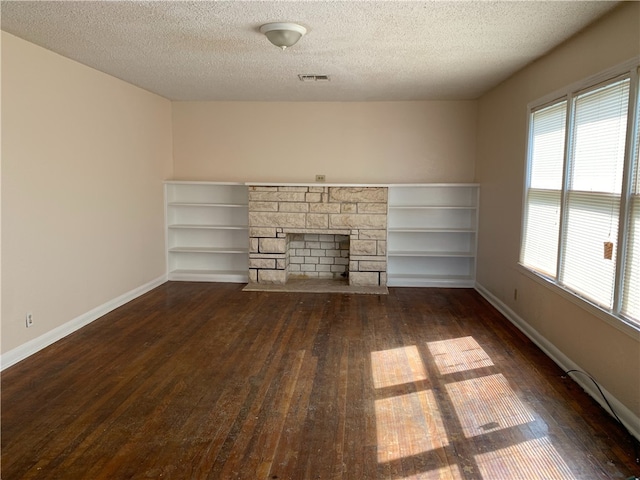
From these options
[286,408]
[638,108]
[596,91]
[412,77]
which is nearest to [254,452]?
[286,408]

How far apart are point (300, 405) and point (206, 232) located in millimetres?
4265

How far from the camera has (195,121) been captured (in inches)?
265

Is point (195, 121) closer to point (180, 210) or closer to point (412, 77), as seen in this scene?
point (180, 210)

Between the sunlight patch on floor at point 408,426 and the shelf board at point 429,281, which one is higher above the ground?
the shelf board at point 429,281

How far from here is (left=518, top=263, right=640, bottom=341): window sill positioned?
2.78 metres

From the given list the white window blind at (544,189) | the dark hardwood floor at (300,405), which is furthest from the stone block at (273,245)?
the white window blind at (544,189)

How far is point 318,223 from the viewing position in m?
6.29

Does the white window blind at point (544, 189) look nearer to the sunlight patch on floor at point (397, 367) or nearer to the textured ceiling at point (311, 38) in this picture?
the textured ceiling at point (311, 38)

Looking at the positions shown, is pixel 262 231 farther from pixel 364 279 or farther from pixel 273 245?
pixel 364 279

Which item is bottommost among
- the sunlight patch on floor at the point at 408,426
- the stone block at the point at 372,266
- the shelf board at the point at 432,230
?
the sunlight patch on floor at the point at 408,426

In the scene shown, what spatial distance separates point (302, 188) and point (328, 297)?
57.1 inches

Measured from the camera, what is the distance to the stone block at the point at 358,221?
622 cm

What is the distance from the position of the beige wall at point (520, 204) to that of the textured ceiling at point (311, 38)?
15 cm

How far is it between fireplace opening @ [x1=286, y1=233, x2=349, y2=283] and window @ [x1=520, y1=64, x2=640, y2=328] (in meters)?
2.82
